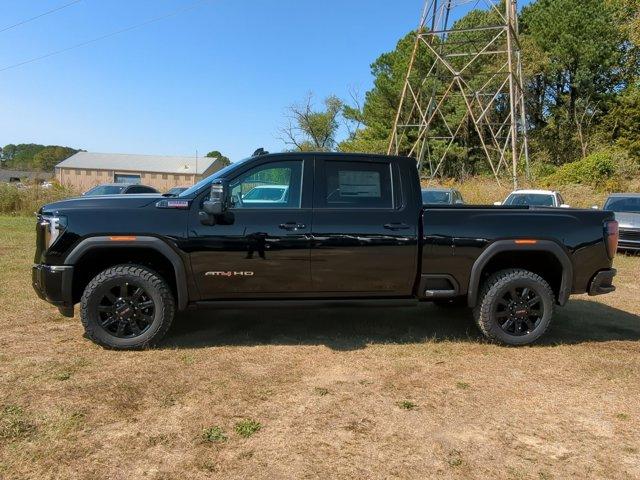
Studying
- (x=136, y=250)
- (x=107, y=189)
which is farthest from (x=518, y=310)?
(x=107, y=189)

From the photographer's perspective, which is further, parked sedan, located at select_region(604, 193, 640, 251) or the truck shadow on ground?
parked sedan, located at select_region(604, 193, 640, 251)

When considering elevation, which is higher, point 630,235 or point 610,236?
point 610,236

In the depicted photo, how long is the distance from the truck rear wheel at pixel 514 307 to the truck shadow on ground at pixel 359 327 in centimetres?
33

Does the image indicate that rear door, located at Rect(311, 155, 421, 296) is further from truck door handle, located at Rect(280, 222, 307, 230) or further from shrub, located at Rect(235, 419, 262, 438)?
shrub, located at Rect(235, 419, 262, 438)

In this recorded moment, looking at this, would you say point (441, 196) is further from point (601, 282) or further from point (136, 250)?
point (136, 250)

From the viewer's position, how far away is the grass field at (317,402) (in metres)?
2.91

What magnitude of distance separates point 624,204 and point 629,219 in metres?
1.19

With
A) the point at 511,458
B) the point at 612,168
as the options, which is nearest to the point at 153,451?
the point at 511,458

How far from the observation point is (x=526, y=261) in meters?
5.32

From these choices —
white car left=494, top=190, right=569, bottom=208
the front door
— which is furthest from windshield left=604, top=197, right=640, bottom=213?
the front door

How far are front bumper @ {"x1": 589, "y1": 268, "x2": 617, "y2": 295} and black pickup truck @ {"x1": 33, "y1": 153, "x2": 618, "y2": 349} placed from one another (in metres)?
Result: 0.01

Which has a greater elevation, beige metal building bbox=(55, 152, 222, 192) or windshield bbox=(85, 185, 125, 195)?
beige metal building bbox=(55, 152, 222, 192)

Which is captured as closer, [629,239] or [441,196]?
[629,239]

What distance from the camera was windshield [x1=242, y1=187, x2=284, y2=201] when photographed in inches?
189
